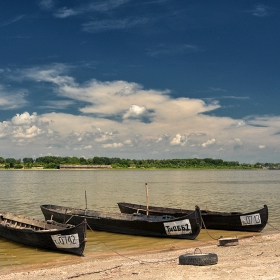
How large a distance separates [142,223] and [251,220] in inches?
255

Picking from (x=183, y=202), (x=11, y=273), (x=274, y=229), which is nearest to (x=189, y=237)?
(x=274, y=229)

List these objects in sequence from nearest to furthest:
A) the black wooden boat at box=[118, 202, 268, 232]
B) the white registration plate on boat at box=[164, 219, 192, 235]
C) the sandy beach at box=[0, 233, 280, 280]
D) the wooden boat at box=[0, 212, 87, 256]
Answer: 1. the sandy beach at box=[0, 233, 280, 280]
2. the wooden boat at box=[0, 212, 87, 256]
3. the white registration plate on boat at box=[164, 219, 192, 235]
4. the black wooden boat at box=[118, 202, 268, 232]

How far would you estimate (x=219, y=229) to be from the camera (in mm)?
21641

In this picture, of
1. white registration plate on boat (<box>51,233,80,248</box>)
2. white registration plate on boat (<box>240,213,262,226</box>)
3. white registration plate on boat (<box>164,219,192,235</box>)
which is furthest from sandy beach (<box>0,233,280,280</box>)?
white registration plate on boat (<box>240,213,262,226</box>)

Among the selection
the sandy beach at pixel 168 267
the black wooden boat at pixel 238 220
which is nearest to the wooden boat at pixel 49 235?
the sandy beach at pixel 168 267

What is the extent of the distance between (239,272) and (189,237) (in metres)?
7.89

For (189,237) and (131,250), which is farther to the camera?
(189,237)

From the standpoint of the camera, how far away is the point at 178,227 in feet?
60.7

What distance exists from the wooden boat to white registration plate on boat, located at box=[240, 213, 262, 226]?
1024 cm

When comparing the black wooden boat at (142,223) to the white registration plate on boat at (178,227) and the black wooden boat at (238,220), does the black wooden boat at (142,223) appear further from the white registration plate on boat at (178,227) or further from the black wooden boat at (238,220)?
the black wooden boat at (238,220)

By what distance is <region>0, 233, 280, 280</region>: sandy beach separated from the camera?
10.8 m

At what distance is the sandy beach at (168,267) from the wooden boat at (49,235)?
2.85 ft

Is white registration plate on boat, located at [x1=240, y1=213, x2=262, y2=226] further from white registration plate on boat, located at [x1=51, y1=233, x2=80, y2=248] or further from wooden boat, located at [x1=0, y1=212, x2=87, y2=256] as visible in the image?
white registration plate on boat, located at [x1=51, y1=233, x2=80, y2=248]

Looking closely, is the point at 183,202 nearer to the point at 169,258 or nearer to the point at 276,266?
the point at 169,258
